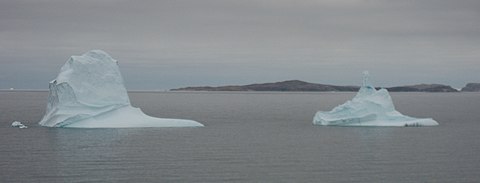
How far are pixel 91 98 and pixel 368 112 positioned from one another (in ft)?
55.7

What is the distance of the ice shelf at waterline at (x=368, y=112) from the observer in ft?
143

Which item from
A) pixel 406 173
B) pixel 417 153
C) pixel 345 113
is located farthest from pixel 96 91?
pixel 406 173

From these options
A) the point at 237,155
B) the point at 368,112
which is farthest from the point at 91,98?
the point at 368,112

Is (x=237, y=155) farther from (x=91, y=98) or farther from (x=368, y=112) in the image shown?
(x=368, y=112)

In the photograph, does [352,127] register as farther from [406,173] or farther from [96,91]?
[406,173]

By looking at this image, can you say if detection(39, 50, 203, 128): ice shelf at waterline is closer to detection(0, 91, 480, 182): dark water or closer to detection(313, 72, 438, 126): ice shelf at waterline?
detection(0, 91, 480, 182): dark water

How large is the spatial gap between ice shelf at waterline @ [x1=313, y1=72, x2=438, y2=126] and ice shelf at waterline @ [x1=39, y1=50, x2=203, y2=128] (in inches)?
450

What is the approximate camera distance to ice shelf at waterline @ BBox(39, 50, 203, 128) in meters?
39.6

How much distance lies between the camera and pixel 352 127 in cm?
4534

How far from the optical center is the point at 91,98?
40.1 meters

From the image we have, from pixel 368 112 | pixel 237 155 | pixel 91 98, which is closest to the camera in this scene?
pixel 237 155

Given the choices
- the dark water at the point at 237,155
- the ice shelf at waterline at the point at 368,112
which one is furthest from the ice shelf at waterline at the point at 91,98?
the ice shelf at waterline at the point at 368,112

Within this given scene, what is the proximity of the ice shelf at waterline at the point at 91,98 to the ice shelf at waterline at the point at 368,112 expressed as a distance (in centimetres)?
1143

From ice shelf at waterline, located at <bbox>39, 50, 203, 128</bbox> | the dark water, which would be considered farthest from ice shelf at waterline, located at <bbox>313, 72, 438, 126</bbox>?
ice shelf at waterline, located at <bbox>39, 50, 203, 128</bbox>
